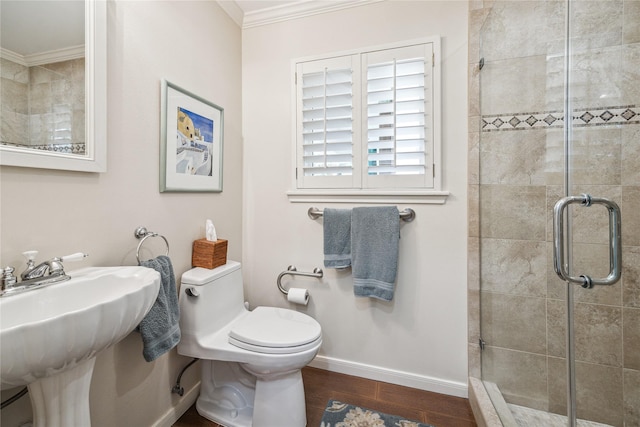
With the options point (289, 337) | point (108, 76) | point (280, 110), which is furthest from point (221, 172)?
point (289, 337)

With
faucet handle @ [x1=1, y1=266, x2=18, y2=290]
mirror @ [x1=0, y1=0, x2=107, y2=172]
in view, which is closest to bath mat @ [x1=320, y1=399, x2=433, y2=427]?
faucet handle @ [x1=1, y1=266, x2=18, y2=290]

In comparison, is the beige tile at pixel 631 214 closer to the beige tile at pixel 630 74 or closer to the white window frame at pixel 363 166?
the beige tile at pixel 630 74

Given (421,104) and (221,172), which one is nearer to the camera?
(421,104)

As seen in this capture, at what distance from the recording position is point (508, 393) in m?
1.40

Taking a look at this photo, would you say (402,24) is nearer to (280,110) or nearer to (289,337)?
(280,110)

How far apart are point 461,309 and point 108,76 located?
205 centimetres

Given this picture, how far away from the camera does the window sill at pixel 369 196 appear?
1.60 m

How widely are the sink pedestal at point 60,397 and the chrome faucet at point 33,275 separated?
253mm

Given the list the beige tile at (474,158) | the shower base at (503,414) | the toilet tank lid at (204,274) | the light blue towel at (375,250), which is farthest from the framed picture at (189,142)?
the shower base at (503,414)

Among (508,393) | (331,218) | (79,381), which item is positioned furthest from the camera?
(331,218)

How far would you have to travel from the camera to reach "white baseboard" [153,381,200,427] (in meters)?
1.34

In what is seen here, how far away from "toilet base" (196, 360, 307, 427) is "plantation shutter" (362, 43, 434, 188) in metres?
1.19

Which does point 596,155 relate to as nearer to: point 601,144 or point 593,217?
point 601,144

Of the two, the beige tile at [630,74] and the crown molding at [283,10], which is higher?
the crown molding at [283,10]
